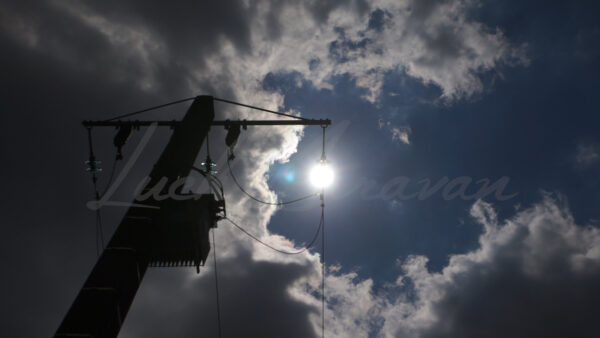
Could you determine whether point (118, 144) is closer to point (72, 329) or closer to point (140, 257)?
point (140, 257)

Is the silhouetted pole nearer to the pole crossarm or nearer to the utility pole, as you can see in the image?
the utility pole

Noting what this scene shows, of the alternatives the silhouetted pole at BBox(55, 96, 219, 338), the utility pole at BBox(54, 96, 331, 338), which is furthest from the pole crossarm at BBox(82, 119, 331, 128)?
the silhouetted pole at BBox(55, 96, 219, 338)

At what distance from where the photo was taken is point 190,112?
9.08 m

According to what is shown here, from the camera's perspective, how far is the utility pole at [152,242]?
188 inches

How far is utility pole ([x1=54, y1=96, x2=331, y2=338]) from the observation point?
4785 millimetres

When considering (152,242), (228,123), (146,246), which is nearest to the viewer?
(146,246)

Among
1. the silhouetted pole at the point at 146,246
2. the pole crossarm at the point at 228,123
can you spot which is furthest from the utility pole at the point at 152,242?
the pole crossarm at the point at 228,123

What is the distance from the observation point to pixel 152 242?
625 centimetres

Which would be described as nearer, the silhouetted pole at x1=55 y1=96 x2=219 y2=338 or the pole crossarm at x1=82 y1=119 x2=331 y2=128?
the silhouetted pole at x1=55 y1=96 x2=219 y2=338

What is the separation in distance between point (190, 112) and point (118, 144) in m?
3.12

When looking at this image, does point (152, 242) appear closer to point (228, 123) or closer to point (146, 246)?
point (146, 246)

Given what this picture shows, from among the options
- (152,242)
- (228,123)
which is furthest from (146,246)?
(228,123)

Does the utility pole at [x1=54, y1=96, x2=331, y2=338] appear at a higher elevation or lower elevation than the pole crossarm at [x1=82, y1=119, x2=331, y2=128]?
lower

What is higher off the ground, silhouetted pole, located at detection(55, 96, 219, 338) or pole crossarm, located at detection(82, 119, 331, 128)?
pole crossarm, located at detection(82, 119, 331, 128)
